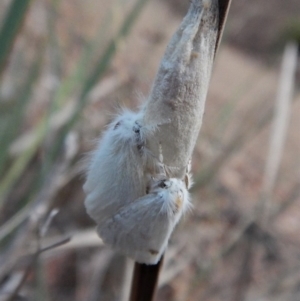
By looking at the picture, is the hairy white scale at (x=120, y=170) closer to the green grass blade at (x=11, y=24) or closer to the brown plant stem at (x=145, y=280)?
the brown plant stem at (x=145, y=280)

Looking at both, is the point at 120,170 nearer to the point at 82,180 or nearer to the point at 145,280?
the point at 145,280

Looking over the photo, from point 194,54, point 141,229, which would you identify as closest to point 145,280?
point 141,229

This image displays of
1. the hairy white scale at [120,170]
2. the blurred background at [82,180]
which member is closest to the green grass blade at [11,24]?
the blurred background at [82,180]

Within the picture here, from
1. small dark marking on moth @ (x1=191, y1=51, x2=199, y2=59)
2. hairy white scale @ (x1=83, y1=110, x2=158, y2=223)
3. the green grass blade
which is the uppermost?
the green grass blade

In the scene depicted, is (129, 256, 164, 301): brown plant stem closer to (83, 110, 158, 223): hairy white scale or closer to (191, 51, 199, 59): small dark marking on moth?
(83, 110, 158, 223): hairy white scale

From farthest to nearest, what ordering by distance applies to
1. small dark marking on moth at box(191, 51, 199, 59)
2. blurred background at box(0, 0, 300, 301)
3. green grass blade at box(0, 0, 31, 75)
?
1. blurred background at box(0, 0, 300, 301)
2. green grass blade at box(0, 0, 31, 75)
3. small dark marking on moth at box(191, 51, 199, 59)

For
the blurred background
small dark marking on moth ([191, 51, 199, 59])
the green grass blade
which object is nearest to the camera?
small dark marking on moth ([191, 51, 199, 59])

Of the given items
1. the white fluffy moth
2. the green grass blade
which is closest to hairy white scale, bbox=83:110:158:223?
the white fluffy moth

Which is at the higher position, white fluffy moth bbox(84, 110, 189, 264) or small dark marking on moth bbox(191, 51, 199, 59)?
small dark marking on moth bbox(191, 51, 199, 59)

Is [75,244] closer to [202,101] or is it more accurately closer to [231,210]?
[202,101]
